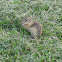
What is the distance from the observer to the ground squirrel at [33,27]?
4.82 meters

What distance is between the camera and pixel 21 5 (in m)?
6.30

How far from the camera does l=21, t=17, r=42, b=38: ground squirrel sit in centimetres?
482

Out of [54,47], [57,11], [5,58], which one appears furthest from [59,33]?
[5,58]

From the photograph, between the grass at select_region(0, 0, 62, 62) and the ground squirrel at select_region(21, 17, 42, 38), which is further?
the ground squirrel at select_region(21, 17, 42, 38)

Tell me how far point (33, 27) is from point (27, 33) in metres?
0.36

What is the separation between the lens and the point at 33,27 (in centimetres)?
490

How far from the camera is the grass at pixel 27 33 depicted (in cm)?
412

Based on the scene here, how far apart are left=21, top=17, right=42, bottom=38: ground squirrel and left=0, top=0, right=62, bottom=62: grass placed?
19 centimetres

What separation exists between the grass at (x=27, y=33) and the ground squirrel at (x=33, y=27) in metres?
0.19

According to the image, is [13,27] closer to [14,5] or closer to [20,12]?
[20,12]

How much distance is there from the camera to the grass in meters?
4.12

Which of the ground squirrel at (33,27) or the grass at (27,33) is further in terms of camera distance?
the ground squirrel at (33,27)

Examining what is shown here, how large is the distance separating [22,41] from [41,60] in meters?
0.87

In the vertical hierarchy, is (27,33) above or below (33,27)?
below
